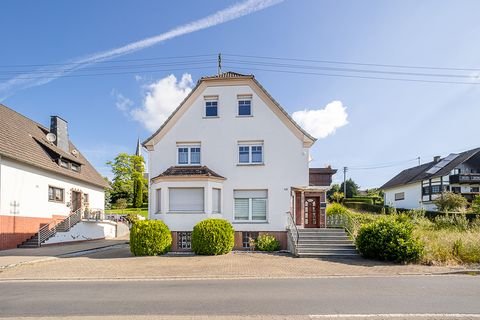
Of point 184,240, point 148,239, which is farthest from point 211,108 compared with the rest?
point 148,239

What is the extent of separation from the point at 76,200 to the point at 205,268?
1990cm

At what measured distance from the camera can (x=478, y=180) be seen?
4528cm

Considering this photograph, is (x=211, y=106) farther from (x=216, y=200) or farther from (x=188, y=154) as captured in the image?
(x=216, y=200)

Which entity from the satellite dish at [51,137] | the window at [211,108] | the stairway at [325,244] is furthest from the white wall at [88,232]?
the stairway at [325,244]

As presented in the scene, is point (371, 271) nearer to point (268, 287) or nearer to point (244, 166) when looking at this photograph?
point (268, 287)

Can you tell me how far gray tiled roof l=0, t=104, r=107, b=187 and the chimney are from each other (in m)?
0.90

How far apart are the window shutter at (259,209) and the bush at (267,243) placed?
3.92ft

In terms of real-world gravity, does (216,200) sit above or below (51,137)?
below

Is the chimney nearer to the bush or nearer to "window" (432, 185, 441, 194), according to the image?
the bush

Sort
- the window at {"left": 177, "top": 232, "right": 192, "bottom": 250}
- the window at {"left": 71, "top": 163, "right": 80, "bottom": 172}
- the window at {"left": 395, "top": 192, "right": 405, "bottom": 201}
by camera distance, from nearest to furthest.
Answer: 1. the window at {"left": 177, "top": 232, "right": 192, "bottom": 250}
2. the window at {"left": 71, "top": 163, "right": 80, "bottom": 172}
3. the window at {"left": 395, "top": 192, "right": 405, "bottom": 201}

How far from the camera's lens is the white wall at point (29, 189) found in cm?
2033

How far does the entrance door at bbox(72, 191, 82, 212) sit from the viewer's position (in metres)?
28.9

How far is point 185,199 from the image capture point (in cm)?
1956

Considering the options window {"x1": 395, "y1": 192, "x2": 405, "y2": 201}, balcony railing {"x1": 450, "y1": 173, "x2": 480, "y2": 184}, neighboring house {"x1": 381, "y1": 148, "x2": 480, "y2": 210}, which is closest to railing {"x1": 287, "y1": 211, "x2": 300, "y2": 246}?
neighboring house {"x1": 381, "y1": 148, "x2": 480, "y2": 210}
